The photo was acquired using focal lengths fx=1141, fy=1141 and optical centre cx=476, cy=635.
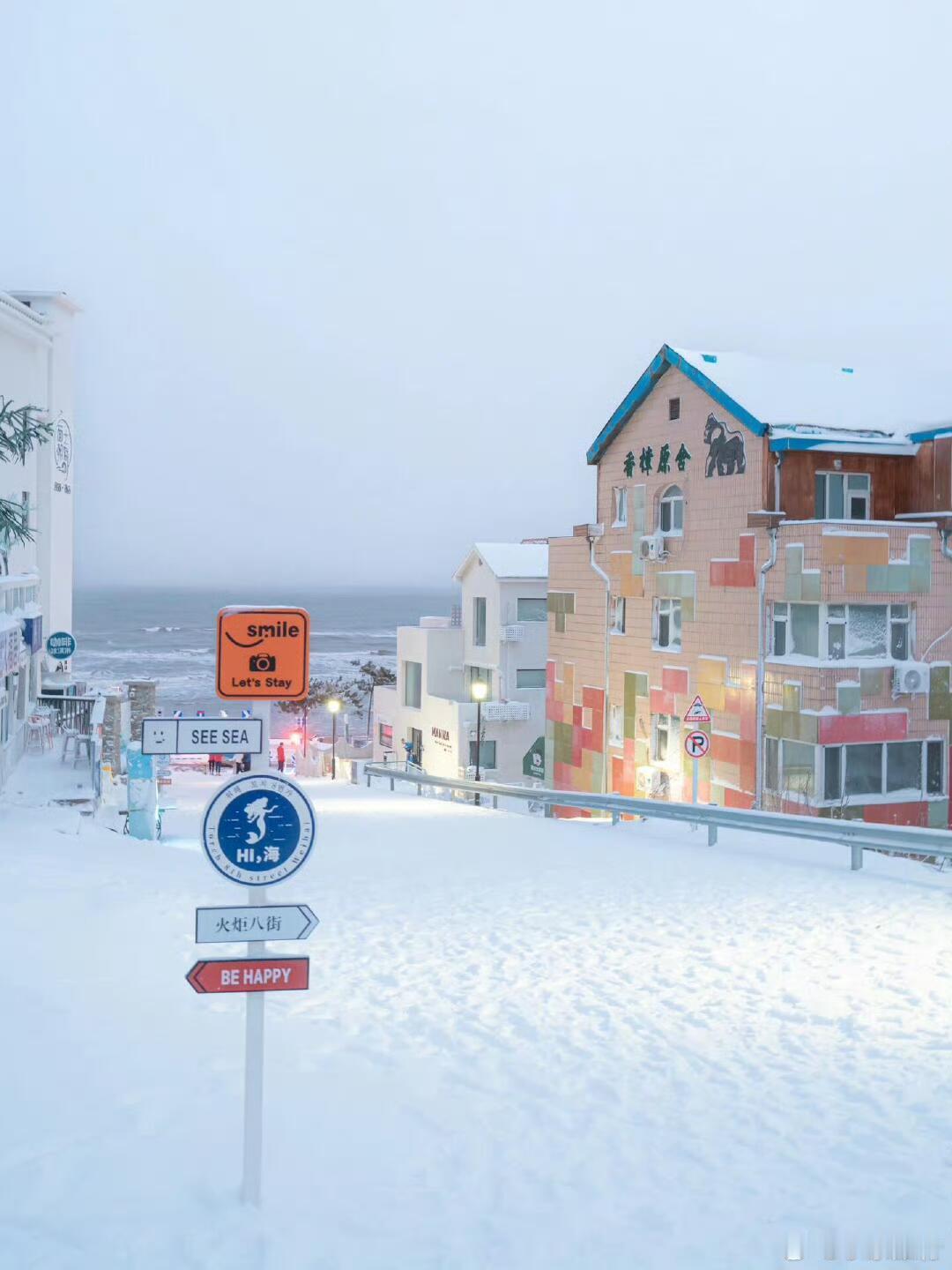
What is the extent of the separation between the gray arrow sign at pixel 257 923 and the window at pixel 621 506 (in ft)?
91.7

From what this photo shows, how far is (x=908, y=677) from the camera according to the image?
25.4 meters

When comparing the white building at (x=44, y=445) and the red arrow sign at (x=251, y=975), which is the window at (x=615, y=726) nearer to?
the white building at (x=44, y=445)

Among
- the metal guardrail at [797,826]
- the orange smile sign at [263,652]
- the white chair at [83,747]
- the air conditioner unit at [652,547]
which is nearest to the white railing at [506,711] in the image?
the air conditioner unit at [652,547]

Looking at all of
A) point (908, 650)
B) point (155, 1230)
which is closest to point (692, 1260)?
point (155, 1230)

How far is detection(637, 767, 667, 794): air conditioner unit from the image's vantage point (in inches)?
1198

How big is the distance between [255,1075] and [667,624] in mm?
26234

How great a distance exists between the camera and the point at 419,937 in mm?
10891

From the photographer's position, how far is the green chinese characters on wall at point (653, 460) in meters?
29.9

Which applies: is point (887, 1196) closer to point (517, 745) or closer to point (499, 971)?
point (499, 971)

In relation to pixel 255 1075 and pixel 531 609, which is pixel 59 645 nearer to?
pixel 531 609

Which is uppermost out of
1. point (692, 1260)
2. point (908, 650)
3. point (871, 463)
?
point (871, 463)

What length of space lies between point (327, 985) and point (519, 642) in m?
37.5

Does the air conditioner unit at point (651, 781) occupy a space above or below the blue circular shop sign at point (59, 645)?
below

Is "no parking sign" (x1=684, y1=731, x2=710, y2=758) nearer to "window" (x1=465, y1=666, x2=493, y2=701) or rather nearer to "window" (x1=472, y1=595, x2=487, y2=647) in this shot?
"window" (x1=465, y1=666, x2=493, y2=701)
